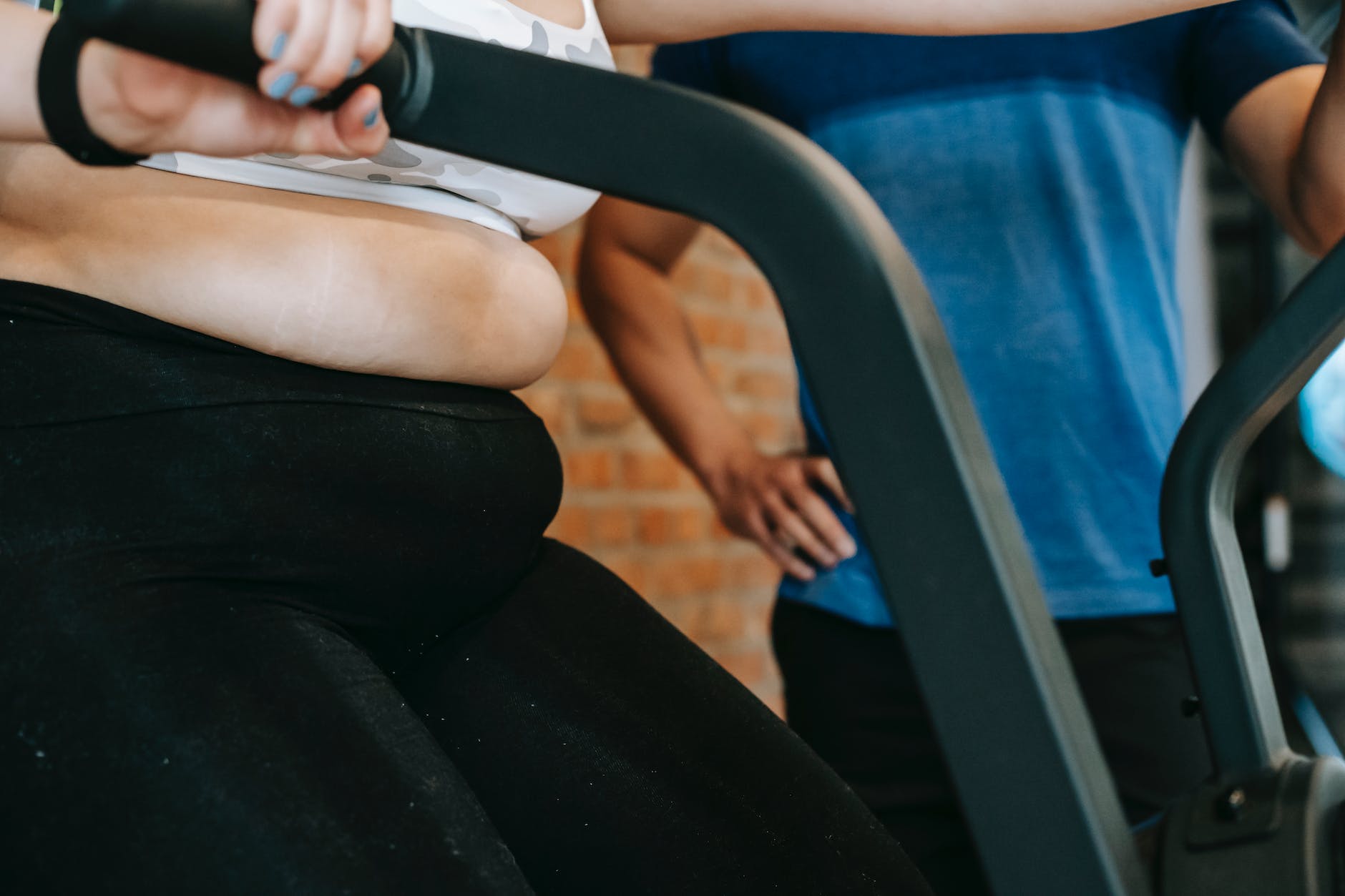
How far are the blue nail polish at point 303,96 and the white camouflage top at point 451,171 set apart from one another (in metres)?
0.16

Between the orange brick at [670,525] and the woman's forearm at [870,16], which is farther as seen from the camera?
the orange brick at [670,525]

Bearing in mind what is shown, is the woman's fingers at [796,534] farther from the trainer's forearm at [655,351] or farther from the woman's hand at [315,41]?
the woman's hand at [315,41]

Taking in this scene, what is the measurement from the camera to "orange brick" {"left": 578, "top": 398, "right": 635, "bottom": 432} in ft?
6.37

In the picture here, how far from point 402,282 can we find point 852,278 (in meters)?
0.31

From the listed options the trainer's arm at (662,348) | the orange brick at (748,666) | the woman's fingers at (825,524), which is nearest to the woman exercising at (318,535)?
the woman's fingers at (825,524)

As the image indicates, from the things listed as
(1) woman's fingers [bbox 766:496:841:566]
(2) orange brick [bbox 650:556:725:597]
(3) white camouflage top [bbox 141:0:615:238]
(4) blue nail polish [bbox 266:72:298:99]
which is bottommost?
(2) orange brick [bbox 650:556:725:597]

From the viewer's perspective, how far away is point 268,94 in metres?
0.46

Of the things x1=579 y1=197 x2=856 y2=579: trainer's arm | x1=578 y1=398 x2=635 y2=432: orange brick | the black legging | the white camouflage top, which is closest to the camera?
the black legging

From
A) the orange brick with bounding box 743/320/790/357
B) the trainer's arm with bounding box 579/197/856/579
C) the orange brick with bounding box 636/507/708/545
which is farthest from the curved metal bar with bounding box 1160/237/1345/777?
the orange brick with bounding box 743/320/790/357

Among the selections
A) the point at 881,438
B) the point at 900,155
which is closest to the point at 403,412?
the point at 881,438

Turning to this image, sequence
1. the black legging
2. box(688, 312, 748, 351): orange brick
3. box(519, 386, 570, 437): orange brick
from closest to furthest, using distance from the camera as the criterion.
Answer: the black legging → box(519, 386, 570, 437): orange brick → box(688, 312, 748, 351): orange brick

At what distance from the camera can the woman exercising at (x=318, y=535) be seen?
511mm

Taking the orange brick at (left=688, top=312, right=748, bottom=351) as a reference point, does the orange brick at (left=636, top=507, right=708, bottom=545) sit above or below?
below

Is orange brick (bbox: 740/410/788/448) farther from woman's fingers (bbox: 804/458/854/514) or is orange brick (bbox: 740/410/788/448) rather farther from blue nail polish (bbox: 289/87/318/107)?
blue nail polish (bbox: 289/87/318/107)
